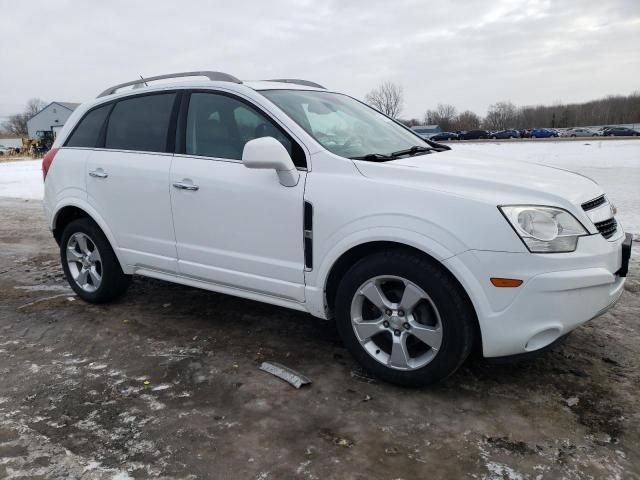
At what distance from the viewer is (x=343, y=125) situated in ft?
12.0

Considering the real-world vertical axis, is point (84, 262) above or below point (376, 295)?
below

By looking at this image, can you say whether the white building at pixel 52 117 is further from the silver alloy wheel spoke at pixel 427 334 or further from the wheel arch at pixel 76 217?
the silver alloy wheel spoke at pixel 427 334

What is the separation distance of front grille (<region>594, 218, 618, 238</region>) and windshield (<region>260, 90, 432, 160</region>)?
126 cm

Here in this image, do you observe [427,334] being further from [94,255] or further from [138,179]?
[94,255]

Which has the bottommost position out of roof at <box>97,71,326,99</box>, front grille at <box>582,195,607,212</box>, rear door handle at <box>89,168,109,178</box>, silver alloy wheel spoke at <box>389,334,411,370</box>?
silver alloy wheel spoke at <box>389,334,411,370</box>

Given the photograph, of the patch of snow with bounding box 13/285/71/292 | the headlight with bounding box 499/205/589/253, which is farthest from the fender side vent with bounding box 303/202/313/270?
the patch of snow with bounding box 13/285/71/292

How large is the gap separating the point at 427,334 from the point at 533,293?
1.97 feet

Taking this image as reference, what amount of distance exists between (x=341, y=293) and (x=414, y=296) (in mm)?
462

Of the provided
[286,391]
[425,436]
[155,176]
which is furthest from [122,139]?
[425,436]

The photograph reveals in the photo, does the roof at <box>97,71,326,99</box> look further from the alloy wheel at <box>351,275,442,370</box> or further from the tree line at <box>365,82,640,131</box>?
the tree line at <box>365,82,640,131</box>

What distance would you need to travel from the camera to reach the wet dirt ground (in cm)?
239

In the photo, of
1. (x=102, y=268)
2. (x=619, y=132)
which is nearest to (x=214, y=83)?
(x=102, y=268)

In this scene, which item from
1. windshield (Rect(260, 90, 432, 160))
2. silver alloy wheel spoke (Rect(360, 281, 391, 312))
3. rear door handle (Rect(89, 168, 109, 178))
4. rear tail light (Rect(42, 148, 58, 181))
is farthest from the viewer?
rear tail light (Rect(42, 148, 58, 181))

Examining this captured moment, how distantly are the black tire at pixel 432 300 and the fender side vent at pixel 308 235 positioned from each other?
0.84 feet
